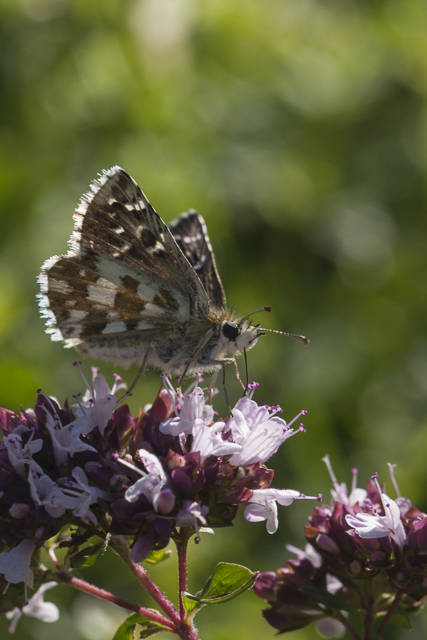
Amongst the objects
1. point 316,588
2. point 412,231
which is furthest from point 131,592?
point 412,231

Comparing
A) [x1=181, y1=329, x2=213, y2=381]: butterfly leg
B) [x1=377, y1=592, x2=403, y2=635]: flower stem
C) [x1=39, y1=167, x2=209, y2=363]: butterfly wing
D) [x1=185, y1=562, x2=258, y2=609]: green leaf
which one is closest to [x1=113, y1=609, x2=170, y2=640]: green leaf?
[x1=185, y1=562, x2=258, y2=609]: green leaf

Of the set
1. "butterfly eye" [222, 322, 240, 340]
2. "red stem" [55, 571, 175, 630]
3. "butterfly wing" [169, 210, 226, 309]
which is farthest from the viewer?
"butterfly wing" [169, 210, 226, 309]

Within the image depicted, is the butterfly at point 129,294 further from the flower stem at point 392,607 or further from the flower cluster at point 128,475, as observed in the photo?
the flower stem at point 392,607

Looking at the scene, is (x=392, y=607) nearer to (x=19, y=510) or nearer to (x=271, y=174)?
(x=19, y=510)

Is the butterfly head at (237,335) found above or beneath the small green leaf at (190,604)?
above

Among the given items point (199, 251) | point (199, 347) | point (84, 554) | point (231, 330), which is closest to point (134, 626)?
point (84, 554)

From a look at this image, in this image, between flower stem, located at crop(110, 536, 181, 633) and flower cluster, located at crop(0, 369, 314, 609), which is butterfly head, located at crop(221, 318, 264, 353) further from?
flower stem, located at crop(110, 536, 181, 633)

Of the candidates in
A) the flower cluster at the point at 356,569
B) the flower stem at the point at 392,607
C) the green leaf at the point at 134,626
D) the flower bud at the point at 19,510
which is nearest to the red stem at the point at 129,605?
the green leaf at the point at 134,626
